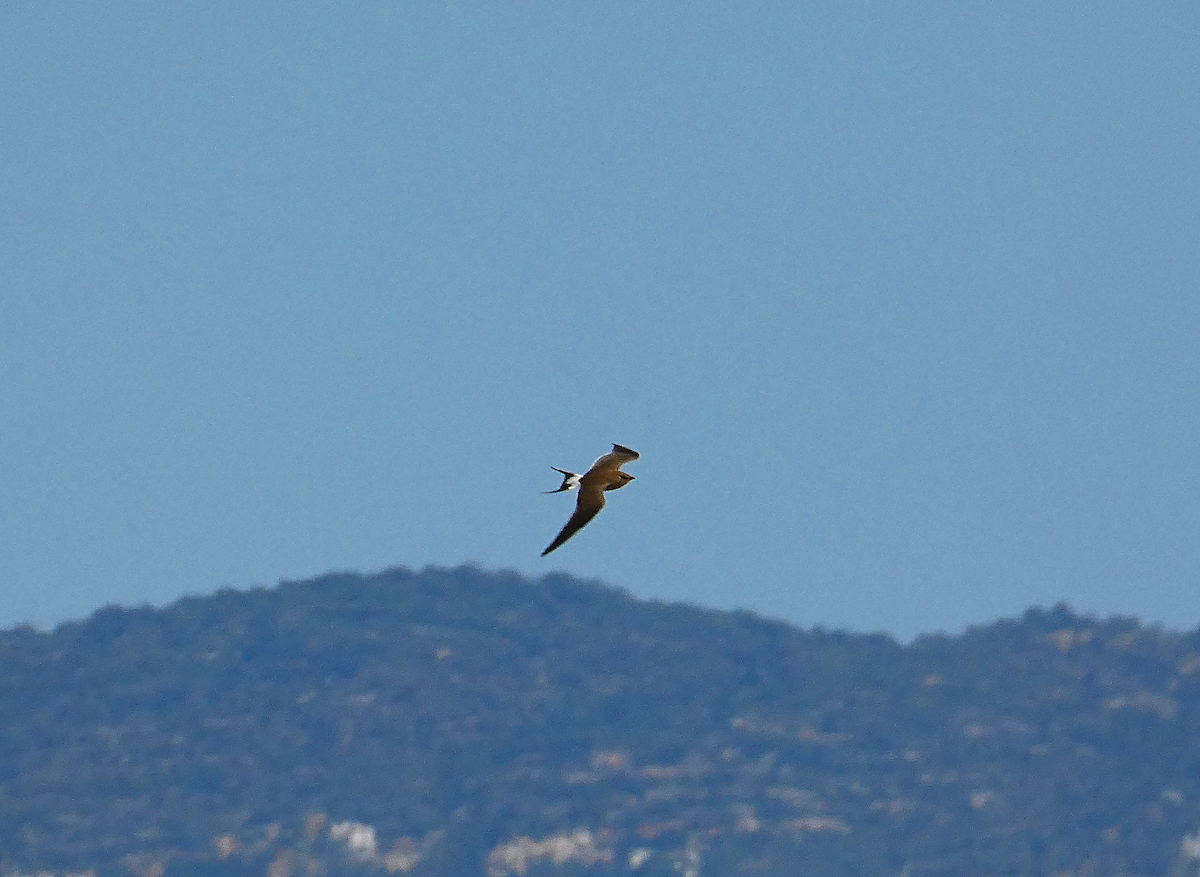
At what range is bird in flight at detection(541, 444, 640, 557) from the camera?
53.7m

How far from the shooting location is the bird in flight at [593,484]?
176 feet

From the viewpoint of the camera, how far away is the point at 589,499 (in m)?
54.7

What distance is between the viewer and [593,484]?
179ft
